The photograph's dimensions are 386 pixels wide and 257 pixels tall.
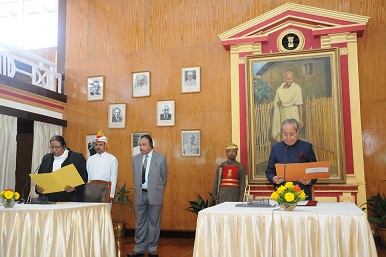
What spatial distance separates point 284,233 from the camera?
9.07 ft

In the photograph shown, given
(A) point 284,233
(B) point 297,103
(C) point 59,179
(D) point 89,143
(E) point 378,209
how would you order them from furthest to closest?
(D) point 89,143, (B) point 297,103, (E) point 378,209, (C) point 59,179, (A) point 284,233

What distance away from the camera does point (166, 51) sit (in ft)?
24.5

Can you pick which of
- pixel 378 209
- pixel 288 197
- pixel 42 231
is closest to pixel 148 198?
pixel 42 231

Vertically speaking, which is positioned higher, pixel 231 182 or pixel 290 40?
→ pixel 290 40

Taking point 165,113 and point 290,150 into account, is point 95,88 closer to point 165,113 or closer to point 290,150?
point 165,113

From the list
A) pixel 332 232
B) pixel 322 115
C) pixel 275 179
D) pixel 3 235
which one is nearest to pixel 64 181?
pixel 3 235

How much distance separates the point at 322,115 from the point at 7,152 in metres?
5.01

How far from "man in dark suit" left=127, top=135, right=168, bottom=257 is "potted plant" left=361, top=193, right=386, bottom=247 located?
2979mm

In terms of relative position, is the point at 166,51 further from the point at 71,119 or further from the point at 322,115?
the point at 322,115

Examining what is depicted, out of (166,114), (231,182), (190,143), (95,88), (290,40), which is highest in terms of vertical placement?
(290,40)

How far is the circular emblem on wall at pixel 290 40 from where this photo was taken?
21.7ft

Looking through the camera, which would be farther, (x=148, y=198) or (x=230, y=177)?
(x=230, y=177)

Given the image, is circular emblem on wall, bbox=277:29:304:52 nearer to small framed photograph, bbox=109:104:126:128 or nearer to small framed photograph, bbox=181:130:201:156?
small framed photograph, bbox=181:130:201:156

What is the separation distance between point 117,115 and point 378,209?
4.58 m
